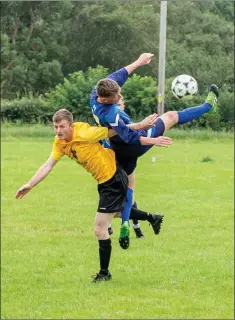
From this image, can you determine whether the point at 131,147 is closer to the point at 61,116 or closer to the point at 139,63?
the point at 61,116

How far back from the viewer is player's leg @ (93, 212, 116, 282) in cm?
854

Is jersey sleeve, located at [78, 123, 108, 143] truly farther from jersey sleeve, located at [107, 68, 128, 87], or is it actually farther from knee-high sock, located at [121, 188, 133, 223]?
knee-high sock, located at [121, 188, 133, 223]

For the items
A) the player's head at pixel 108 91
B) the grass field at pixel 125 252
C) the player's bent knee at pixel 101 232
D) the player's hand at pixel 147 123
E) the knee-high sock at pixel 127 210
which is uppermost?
the player's head at pixel 108 91

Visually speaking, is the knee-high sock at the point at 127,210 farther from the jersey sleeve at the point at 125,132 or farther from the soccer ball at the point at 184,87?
the jersey sleeve at the point at 125,132

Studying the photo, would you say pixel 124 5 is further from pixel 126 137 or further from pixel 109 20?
pixel 126 137

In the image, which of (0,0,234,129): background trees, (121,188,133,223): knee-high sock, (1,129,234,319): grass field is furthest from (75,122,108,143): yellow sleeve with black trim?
(0,0,234,129): background trees

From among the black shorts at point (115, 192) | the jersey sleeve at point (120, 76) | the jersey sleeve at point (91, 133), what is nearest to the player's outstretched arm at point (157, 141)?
the jersey sleeve at point (91, 133)

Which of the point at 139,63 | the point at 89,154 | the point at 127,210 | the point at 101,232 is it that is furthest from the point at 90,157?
the point at 101,232

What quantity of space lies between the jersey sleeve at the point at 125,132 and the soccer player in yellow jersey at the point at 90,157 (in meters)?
0.22

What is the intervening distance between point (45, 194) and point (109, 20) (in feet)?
42.4

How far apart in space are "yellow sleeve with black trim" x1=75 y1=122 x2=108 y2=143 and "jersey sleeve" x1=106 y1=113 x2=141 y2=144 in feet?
0.82

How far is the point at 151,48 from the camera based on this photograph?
119ft

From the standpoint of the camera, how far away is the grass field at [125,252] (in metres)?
13.9

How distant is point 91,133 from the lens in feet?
21.9
